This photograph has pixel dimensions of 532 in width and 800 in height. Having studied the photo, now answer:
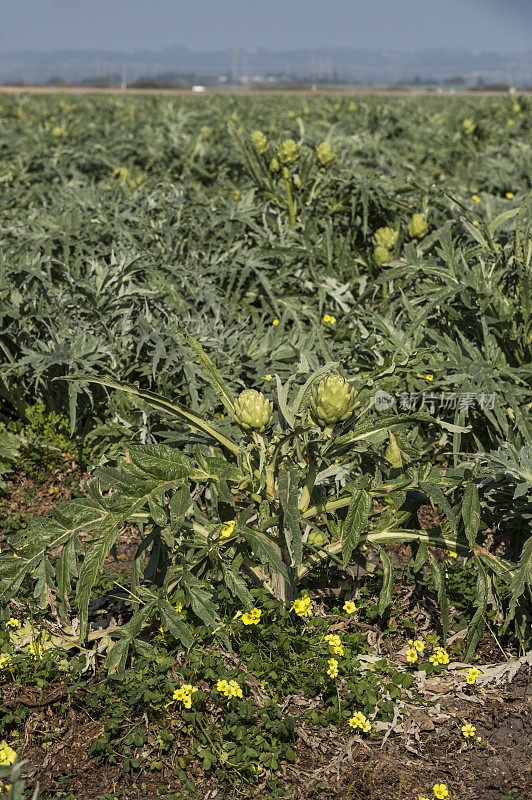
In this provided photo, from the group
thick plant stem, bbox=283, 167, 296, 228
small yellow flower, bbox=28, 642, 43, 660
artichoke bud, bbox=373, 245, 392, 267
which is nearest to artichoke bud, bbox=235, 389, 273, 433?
small yellow flower, bbox=28, 642, 43, 660

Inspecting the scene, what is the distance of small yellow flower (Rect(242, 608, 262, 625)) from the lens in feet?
6.04

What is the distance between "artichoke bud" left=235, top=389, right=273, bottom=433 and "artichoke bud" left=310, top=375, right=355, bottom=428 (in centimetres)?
11

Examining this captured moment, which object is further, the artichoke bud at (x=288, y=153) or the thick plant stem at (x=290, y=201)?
the thick plant stem at (x=290, y=201)

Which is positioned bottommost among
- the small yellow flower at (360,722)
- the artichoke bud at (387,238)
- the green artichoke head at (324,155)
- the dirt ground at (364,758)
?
the dirt ground at (364,758)

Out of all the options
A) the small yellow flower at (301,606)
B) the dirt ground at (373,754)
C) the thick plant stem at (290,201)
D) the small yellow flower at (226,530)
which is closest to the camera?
the dirt ground at (373,754)

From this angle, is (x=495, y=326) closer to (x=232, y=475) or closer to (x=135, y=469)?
(x=232, y=475)

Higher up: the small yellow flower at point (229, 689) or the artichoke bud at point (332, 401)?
the artichoke bud at point (332, 401)

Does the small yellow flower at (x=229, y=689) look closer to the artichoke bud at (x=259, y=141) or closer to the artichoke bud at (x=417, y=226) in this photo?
the artichoke bud at (x=417, y=226)

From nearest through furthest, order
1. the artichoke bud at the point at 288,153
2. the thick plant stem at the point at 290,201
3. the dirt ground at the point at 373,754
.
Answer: the dirt ground at the point at 373,754 < the artichoke bud at the point at 288,153 < the thick plant stem at the point at 290,201

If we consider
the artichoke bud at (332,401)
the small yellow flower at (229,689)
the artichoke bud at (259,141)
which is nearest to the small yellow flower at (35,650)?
the small yellow flower at (229,689)

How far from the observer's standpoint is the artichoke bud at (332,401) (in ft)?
5.35

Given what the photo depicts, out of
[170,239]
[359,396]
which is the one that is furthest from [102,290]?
[359,396]

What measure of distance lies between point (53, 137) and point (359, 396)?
632 centimetres

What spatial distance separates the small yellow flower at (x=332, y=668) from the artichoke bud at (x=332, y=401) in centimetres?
61
